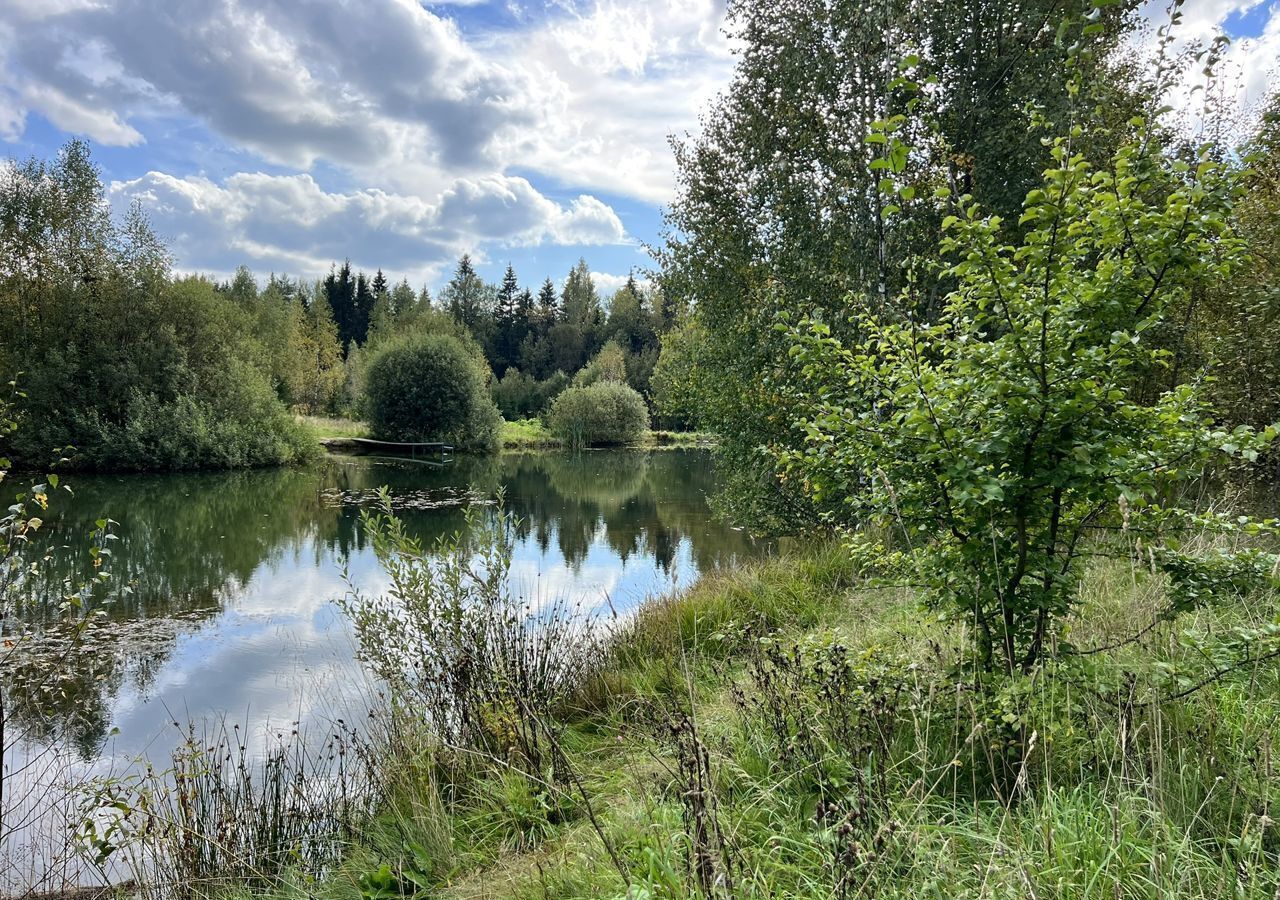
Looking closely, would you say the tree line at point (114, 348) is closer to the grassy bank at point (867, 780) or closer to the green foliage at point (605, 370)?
the green foliage at point (605, 370)

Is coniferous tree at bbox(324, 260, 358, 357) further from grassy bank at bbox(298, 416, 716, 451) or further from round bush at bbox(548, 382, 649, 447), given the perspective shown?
round bush at bbox(548, 382, 649, 447)

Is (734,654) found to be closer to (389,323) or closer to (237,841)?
(237,841)

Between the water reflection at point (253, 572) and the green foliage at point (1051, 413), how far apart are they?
168 inches

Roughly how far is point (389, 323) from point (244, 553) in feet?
149

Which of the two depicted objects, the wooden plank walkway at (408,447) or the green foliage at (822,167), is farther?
the wooden plank walkway at (408,447)

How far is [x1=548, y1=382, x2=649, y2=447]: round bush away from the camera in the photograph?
4922 centimetres

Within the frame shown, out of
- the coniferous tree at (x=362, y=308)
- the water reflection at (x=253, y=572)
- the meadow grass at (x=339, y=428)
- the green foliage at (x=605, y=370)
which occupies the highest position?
the coniferous tree at (x=362, y=308)

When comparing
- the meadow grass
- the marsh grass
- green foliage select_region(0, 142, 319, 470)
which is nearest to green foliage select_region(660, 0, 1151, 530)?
the marsh grass

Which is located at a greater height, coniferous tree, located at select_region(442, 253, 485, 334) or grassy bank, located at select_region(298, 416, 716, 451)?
coniferous tree, located at select_region(442, 253, 485, 334)

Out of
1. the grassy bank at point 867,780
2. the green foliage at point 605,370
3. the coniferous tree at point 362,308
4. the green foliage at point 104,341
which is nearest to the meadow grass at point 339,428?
the green foliage at point 104,341

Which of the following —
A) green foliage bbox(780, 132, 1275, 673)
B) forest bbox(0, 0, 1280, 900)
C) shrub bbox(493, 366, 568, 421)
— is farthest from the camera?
shrub bbox(493, 366, 568, 421)

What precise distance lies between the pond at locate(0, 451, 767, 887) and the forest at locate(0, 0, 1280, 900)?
15.2 inches

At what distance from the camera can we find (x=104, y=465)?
91.0 feet

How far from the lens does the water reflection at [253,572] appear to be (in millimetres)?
7523
